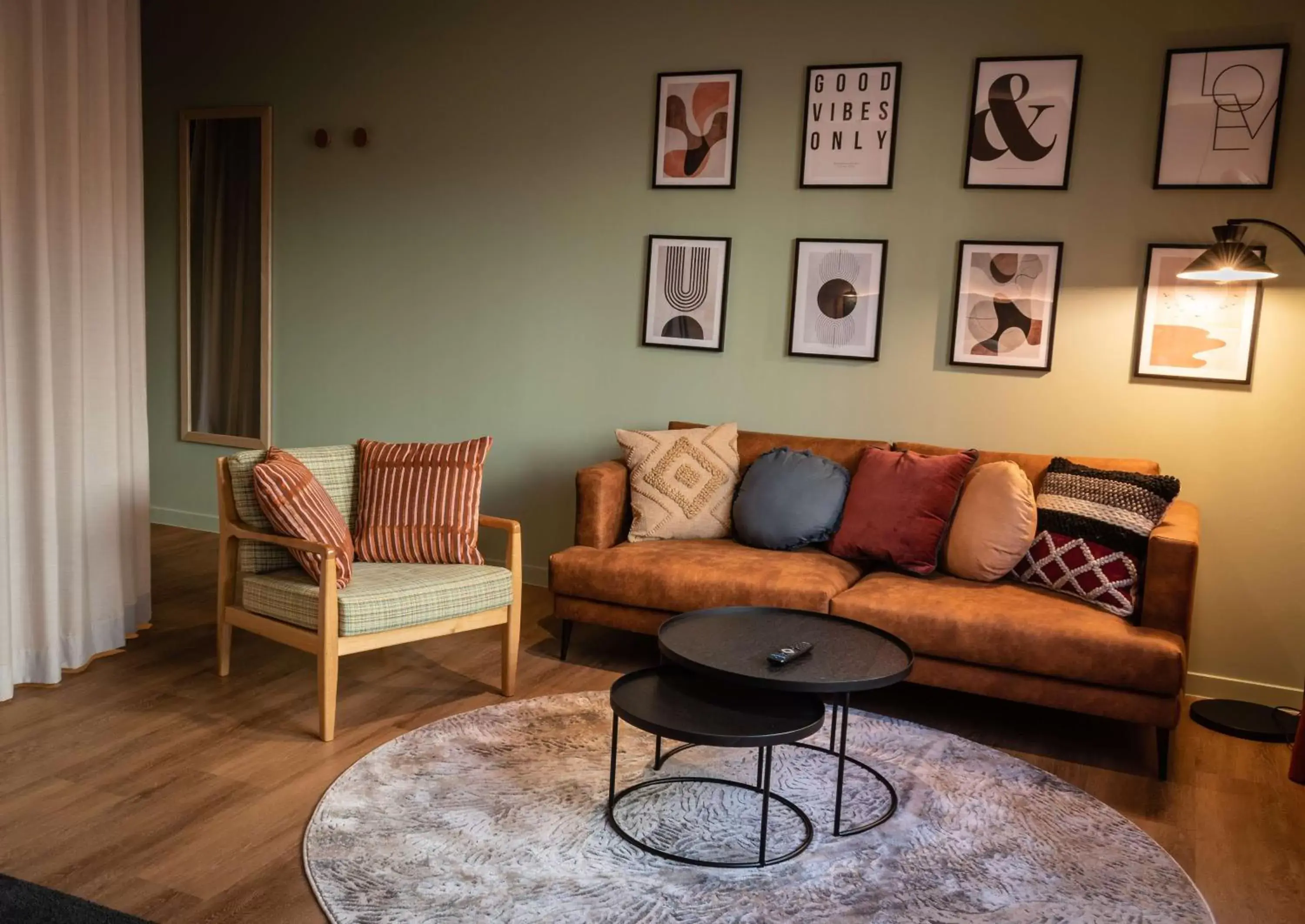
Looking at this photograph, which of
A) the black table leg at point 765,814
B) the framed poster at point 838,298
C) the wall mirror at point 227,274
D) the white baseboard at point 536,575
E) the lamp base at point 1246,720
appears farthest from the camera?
the wall mirror at point 227,274

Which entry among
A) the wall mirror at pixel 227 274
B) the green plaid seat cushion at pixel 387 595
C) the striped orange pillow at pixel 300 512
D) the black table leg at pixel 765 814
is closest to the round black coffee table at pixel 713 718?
the black table leg at pixel 765 814

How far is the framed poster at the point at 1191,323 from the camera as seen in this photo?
3.79m

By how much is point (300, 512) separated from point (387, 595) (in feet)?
1.32

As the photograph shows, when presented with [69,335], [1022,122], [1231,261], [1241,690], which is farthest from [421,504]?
[1241,690]

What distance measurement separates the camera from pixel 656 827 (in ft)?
8.68

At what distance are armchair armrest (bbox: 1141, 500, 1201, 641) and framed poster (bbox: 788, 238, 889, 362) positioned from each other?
4.73 feet

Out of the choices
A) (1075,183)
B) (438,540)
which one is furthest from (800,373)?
(438,540)

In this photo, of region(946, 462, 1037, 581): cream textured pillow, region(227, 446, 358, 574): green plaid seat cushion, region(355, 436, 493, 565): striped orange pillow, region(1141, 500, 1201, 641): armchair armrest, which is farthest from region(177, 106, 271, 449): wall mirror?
region(1141, 500, 1201, 641): armchair armrest

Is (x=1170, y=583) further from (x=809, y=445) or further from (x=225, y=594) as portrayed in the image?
(x=225, y=594)

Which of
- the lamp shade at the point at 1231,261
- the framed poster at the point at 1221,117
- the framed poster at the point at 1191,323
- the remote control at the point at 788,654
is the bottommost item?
the remote control at the point at 788,654

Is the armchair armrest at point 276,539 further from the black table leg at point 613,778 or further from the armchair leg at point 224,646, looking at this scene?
the black table leg at point 613,778

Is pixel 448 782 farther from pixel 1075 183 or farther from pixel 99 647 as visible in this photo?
pixel 1075 183

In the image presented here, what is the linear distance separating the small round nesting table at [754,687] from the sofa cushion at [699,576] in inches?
19.0

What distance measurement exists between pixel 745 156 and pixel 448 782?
2.88m
